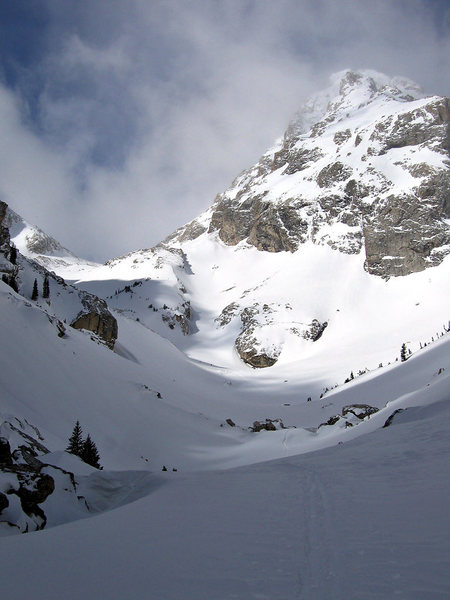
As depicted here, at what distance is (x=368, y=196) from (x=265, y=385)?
76.8 metres

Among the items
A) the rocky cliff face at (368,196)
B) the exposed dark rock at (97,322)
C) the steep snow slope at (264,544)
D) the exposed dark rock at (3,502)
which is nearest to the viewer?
the steep snow slope at (264,544)

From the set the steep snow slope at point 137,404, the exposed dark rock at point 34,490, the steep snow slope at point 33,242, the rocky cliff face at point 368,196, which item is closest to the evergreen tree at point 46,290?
the steep snow slope at point 137,404

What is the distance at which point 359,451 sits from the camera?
9734 millimetres

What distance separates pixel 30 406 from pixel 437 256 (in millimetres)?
94443

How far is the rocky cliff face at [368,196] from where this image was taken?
97.6 m

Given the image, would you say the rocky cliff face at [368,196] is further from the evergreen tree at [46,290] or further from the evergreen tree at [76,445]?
the evergreen tree at [76,445]

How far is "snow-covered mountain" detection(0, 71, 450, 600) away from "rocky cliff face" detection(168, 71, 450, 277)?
0.55 m

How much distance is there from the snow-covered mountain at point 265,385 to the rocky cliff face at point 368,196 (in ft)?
1.81

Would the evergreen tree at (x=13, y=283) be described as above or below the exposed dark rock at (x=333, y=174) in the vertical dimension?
below

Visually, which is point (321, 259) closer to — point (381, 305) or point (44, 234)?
point (381, 305)

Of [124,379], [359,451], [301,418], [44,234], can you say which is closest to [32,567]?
[359,451]

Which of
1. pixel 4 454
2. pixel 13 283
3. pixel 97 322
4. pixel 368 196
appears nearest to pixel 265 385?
pixel 97 322

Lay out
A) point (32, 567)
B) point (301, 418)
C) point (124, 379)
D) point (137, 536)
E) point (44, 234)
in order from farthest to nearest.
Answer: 1. point (44, 234)
2. point (301, 418)
3. point (124, 379)
4. point (137, 536)
5. point (32, 567)

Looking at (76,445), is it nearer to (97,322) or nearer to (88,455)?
(88,455)
